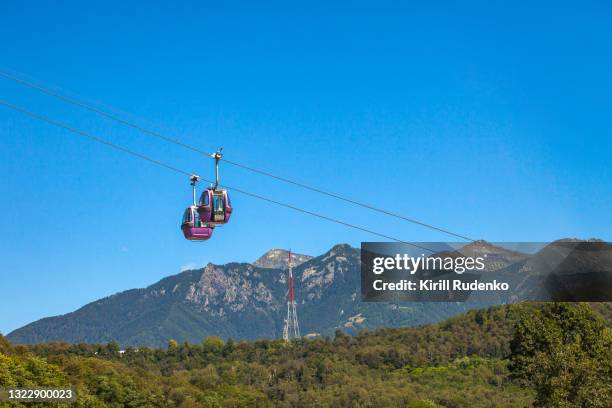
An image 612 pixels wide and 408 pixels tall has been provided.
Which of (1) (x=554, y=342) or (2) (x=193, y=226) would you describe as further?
(1) (x=554, y=342)

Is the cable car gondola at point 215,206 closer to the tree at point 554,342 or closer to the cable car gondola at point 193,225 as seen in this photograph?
the cable car gondola at point 193,225

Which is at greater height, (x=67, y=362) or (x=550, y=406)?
(x=67, y=362)

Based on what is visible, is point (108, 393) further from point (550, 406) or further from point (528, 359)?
point (550, 406)

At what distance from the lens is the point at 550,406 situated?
241 feet

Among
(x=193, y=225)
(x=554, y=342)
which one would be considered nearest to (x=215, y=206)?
(x=193, y=225)

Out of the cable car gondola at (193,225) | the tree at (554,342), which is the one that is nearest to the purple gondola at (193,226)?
the cable car gondola at (193,225)

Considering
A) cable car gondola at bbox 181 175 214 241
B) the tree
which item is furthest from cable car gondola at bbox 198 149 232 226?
the tree

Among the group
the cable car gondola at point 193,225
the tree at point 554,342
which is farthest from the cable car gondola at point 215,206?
the tree at point 554,342

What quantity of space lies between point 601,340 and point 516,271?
4628 cm

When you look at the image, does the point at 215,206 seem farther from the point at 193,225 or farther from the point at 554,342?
the point at 554,342

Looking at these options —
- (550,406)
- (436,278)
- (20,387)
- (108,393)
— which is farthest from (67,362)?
(436,278)

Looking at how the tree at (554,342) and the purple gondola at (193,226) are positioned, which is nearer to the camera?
the purple gondola at (193,226)

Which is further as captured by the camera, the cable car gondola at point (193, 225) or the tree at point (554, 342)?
the tree at point (554, 342)

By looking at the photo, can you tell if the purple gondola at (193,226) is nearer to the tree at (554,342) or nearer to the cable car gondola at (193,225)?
the cable car gondola at (193,225)
